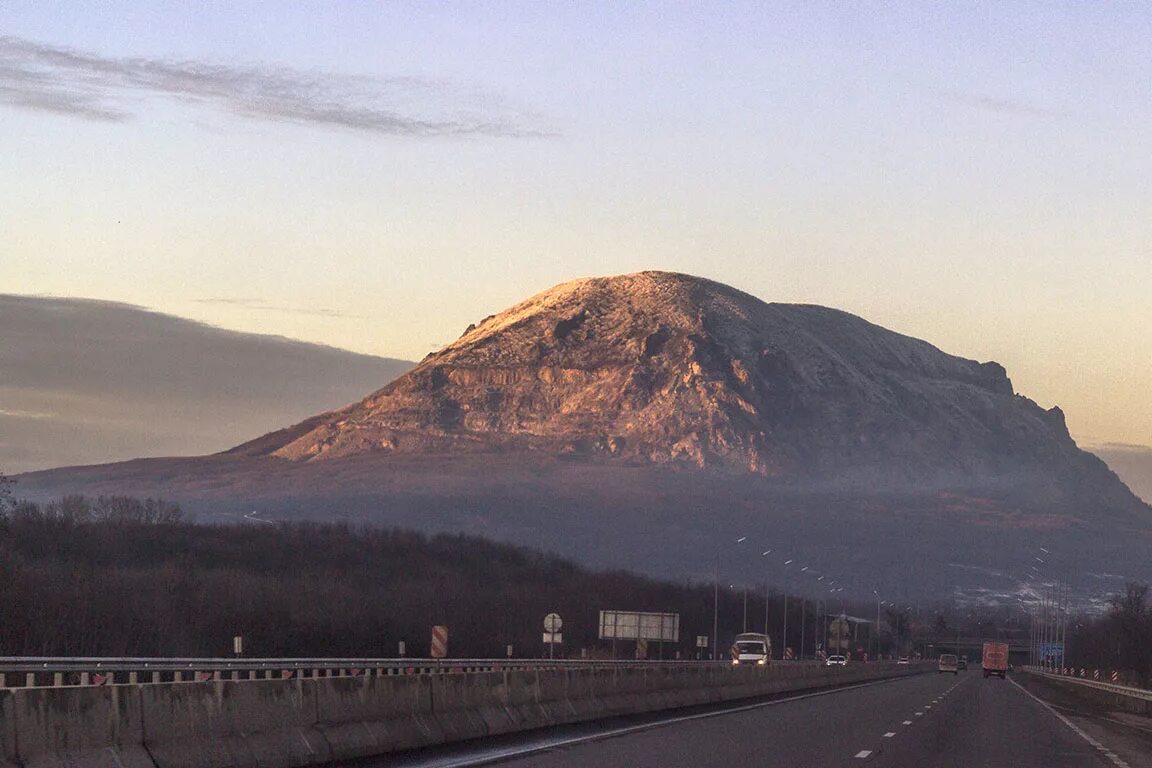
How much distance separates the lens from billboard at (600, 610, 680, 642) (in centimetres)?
13512

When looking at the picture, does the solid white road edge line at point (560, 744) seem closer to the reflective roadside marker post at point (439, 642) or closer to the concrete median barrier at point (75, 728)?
the concrete median barrier at point (75, 728)

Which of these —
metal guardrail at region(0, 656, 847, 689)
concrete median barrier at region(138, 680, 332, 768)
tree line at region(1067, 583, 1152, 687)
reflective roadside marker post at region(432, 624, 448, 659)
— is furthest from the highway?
tree line at region(1067, 583, 1152, 687)

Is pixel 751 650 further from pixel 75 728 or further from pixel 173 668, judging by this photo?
pixel 75 728

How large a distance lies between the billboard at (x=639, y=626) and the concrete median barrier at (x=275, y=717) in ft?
315

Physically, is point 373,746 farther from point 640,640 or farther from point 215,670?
point 640,640

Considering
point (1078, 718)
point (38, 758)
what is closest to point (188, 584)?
point (1078, 718)

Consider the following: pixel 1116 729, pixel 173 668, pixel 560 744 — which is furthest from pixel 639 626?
pixel 560 744

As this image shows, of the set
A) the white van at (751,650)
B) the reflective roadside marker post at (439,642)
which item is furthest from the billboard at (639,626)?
the reflective roadside marker post at (439,642)

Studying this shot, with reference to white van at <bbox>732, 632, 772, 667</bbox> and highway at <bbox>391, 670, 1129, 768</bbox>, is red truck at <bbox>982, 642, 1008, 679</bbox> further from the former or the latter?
highway at <bbox>391, 670, 1129, 768</bbox>

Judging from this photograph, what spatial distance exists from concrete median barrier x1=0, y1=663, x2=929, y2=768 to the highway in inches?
30.5

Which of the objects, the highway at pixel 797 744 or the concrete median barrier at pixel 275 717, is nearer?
the concrete median barrier at pixel 275 717

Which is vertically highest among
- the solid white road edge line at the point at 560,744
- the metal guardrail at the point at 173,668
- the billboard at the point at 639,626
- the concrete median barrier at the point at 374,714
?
the billboard at the point at 639,626

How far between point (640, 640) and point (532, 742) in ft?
365

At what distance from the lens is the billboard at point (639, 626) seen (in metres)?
135
